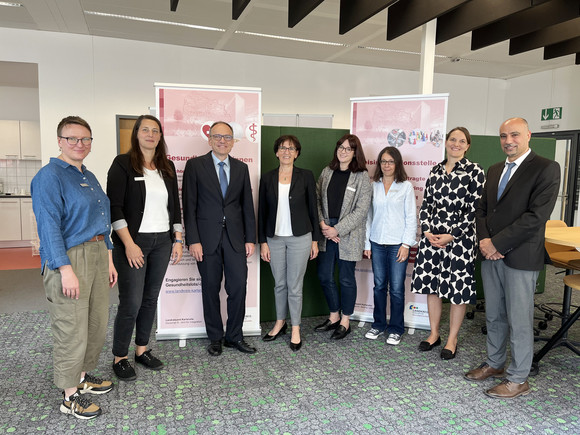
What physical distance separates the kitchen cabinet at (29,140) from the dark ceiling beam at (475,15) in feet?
23.5

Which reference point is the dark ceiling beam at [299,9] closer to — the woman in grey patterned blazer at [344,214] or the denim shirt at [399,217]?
the woman in grey patterned blazer at [344,214]

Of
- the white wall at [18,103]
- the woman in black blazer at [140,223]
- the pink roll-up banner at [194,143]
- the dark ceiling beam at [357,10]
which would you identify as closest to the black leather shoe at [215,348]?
the pink roll-up banner at [194,143]

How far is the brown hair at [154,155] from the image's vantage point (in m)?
2.59

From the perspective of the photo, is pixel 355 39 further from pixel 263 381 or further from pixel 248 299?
pixel 263 381

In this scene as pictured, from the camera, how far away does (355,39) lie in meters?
6.18

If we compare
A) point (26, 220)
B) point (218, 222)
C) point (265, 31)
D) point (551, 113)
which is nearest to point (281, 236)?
point (218, 222)

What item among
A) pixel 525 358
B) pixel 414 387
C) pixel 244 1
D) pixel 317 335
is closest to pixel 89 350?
pixel 317 335

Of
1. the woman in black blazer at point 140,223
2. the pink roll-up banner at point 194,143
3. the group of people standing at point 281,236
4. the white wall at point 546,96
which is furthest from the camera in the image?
the white wall at point 546,96

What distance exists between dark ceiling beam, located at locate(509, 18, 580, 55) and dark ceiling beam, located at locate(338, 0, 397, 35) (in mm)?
2130

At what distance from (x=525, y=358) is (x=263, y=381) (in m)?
1.66

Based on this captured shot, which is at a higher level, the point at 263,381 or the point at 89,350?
the point at 89,350

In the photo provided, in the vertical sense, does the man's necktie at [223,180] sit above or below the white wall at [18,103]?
below

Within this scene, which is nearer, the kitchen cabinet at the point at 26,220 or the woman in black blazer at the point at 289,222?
the woman in black blazer at the point at 289,222

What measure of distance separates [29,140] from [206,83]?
3677 mm
